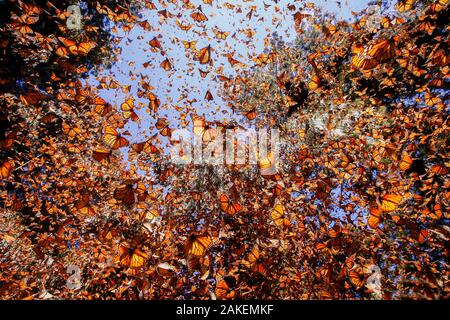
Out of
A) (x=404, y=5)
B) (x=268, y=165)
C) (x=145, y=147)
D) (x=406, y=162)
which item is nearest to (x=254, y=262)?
(x=268, y=165)

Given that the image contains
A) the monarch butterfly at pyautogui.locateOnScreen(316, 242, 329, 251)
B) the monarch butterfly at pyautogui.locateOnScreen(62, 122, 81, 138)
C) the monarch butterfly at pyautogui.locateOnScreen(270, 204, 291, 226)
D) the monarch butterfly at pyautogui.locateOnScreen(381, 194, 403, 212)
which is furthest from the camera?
the monarch butterfly at pyautogui.locateOnScreen(62, 122, 81, 138)

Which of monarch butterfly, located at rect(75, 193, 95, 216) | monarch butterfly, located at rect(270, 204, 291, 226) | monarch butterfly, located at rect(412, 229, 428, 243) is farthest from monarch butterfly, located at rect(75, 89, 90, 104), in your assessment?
monarch butterfly, located at rect(412, 229, 428, 243)

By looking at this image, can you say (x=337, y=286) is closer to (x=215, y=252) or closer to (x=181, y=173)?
(x=215, y=252)

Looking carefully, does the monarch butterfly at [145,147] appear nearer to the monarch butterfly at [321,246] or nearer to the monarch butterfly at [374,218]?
the monarch butterfly at [321,246]

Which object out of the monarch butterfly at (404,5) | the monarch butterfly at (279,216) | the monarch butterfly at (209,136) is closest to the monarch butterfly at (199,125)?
the monarch butterfly at (209,136)

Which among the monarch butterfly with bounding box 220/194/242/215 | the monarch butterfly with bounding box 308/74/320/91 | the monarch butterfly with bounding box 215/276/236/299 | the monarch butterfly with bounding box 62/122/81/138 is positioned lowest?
the monarch butterfly with bounding box 215/276/236/299

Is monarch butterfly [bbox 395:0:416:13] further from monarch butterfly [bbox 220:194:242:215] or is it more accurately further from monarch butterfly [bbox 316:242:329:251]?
monarch butterfly [bbox 220:194:242:215]

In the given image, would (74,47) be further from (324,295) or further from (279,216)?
(324,295)

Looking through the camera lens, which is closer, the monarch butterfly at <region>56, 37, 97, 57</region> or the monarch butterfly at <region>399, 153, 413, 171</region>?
the monarch butterfly at <region>399, 153, 413, 171</region>
